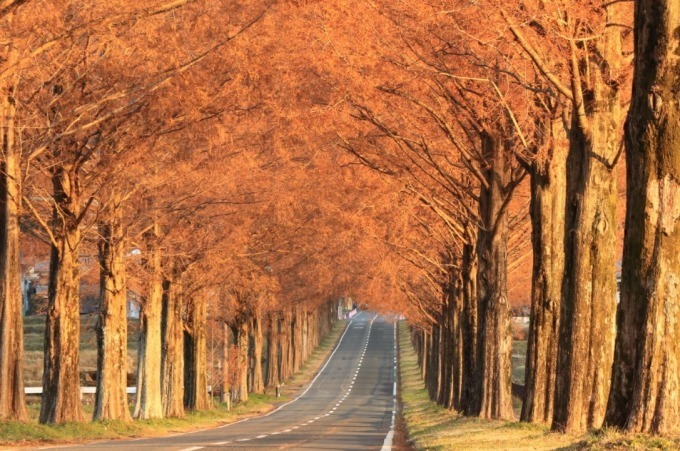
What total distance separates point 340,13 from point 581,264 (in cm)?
1079

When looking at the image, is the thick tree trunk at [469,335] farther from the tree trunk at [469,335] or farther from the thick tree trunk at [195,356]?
the thick tree trunk at [195,356]

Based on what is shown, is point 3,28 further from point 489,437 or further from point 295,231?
point 295,231

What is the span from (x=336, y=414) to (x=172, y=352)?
49.8ft

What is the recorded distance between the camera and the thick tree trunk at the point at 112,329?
1189 inches

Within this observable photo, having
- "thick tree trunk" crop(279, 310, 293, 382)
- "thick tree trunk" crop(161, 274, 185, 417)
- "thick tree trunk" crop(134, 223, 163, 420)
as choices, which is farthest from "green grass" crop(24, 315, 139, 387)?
"thick tree trunk" crop(134, 223, 163, 420)

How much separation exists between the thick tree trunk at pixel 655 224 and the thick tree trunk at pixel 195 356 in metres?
34.0

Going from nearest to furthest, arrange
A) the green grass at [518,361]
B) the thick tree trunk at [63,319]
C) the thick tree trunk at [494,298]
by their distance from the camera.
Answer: the thick tree trunk at [494,298], the thick tree trunk at [63,319], the green grass at [518,361]

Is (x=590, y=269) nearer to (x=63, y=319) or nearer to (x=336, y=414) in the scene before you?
(x=63, y=319)

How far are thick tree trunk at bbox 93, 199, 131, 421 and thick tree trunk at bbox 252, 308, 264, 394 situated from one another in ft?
101

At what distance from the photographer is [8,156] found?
23641mm

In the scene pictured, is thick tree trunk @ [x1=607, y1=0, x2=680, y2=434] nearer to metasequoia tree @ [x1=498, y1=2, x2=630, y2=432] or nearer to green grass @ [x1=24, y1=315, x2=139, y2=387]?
metasequoia tree @ [x1=498, y1=2, x2=630, y2=432]

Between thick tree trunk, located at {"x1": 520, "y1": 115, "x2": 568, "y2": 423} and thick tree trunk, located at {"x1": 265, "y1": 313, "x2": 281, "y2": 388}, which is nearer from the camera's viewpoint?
thick tree trunk, located at {"x1": 520, "y1": 115, "x2": 568, "y2": 423}

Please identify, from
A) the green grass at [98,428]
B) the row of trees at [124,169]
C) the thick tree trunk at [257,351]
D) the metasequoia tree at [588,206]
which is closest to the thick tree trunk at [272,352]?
the thick tree trunk at [257,351]

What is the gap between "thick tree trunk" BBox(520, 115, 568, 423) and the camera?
2106 centimetres
